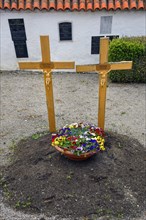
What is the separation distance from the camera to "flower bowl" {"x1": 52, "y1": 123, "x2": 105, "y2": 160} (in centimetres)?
459

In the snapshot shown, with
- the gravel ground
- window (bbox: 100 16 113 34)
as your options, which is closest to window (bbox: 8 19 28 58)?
the gravel ground

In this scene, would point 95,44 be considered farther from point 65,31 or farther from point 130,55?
point 130,55

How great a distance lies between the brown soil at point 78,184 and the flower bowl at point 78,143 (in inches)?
11.1

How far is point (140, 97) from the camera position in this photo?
8.47 m

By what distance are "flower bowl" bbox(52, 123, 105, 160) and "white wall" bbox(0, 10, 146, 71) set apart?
19.2 feet

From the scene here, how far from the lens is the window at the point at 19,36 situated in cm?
960

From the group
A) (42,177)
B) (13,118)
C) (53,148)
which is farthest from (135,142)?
(13,118)

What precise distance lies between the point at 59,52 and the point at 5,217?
24.3 ft

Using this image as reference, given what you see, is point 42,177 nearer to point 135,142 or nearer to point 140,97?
point 135,142

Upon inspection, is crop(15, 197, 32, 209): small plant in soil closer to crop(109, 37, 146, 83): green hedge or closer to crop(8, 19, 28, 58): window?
crop(109, 37, 146, 83): green hedge

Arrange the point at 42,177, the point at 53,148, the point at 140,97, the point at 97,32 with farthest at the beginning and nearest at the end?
1. the point at 97,32
2. the point at 140,97
3. the point at 53,148
4. the point at 42,177

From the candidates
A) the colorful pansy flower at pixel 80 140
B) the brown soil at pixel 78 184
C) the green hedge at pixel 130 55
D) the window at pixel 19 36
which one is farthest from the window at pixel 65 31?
the brown soil at pixel 78 184

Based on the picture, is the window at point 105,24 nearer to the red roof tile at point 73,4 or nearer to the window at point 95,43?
the window at point 95,43

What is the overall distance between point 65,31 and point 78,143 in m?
6.39
